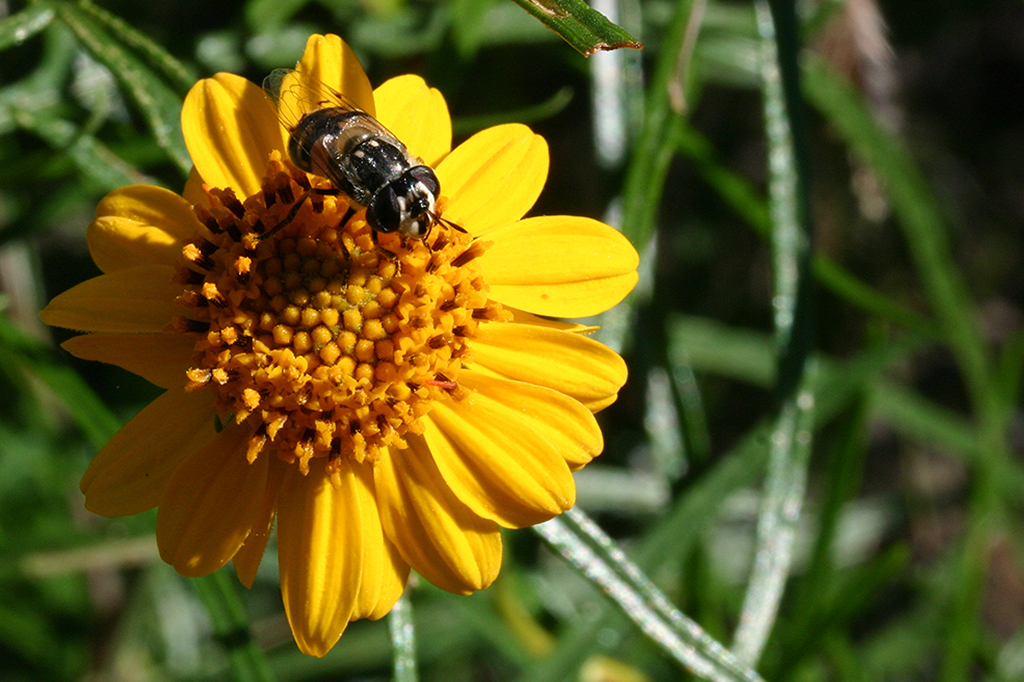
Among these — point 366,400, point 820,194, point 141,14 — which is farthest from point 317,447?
point 820,194

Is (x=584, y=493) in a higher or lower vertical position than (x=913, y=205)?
lower

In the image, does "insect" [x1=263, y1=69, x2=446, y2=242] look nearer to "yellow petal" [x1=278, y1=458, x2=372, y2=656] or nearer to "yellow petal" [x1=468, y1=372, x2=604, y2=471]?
"yellow petal" [x1=468, y1=372, x2=604, y2=471]

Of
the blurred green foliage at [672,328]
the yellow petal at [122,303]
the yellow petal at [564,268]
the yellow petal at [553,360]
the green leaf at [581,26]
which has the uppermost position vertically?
the green leaf at [581,26]

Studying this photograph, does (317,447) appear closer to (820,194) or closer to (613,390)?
(613,390)

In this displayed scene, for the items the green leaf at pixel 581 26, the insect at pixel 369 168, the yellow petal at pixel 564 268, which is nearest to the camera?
the green leaf at pixel 581 26

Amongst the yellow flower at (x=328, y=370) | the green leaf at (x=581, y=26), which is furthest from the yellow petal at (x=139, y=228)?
the green leaf at (x=581, y=26)

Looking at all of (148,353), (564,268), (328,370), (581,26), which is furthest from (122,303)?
(581,26)

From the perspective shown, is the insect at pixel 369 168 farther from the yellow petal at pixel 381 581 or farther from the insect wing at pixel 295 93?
the yellow petal at pixel 381 581
